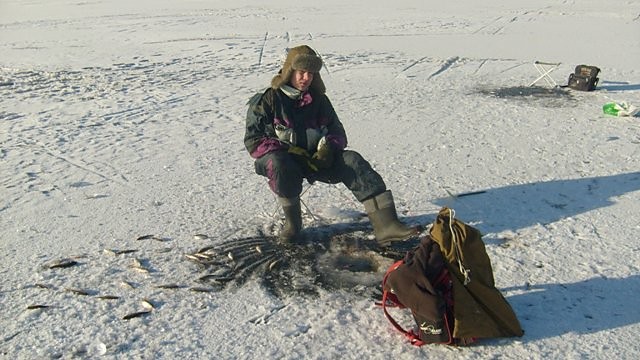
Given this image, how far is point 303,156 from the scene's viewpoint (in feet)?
14.3

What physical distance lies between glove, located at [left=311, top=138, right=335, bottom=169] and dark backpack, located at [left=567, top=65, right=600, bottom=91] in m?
5.60

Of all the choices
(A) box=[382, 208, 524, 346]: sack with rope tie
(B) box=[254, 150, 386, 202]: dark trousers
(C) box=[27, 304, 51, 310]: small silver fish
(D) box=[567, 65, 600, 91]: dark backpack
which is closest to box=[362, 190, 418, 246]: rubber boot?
(B) box=[254, 150, 386, 202]: dark trousers

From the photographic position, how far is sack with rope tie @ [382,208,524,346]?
3.09 m

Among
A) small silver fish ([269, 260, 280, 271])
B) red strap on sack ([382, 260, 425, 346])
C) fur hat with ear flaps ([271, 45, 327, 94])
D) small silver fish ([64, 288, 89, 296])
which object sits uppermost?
fur hat with ear flaps ([271, 45, 327, 94])

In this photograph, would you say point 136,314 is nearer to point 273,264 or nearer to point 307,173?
point 273,264

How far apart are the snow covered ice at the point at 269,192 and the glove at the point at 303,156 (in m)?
0.56

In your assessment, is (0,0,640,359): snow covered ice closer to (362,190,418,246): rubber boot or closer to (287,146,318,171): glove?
(362,190,418,246): rubber boot

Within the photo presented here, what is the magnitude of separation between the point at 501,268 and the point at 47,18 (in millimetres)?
19590

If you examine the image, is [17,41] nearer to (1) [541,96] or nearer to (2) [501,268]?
(1) [541,96]

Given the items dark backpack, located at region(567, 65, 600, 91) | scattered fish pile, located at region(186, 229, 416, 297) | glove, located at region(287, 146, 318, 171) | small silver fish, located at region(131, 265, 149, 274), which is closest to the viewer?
scattered fish pile, located at region(186, 229, 416, 297)

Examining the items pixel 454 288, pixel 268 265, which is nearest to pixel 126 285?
pixel 268 265

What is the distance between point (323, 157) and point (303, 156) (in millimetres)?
167

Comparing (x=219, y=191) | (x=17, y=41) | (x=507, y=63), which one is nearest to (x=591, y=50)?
(x=507, y=63)

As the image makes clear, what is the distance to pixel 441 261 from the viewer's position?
314cm
